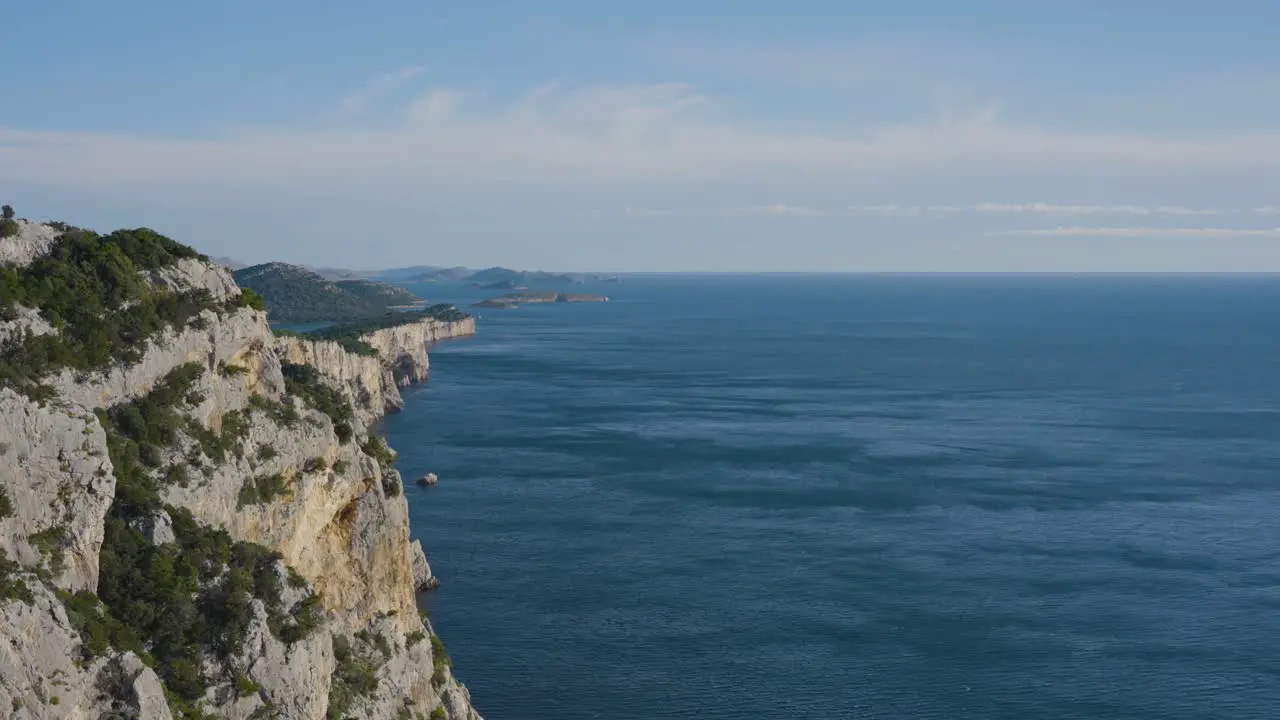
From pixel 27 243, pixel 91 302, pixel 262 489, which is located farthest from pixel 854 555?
pixel 27 243

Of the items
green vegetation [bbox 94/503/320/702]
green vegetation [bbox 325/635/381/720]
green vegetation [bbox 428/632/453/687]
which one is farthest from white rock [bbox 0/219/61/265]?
green vegetation [bbox 428/632/453/687]

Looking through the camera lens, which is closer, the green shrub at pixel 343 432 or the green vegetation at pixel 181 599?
the green vegetation at pixel 181 599

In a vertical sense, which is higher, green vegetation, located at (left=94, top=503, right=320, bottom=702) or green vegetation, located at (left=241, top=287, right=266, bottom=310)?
green vegetation, located at (left=241, top=287, right=266, bottom=310)

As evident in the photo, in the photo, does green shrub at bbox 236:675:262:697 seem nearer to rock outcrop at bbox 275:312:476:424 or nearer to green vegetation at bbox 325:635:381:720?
green vegetation at bbox 325:635:381:720

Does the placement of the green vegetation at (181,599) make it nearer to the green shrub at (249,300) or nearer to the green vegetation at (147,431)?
the green vegetation at (147,431)

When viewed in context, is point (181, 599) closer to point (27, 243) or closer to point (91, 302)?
point (91, 302)

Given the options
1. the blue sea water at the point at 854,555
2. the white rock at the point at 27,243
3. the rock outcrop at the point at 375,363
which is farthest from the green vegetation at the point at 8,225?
the rock outcrop at the point at 375,363

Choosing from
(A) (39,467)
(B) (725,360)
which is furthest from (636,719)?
(B) (725,360)
